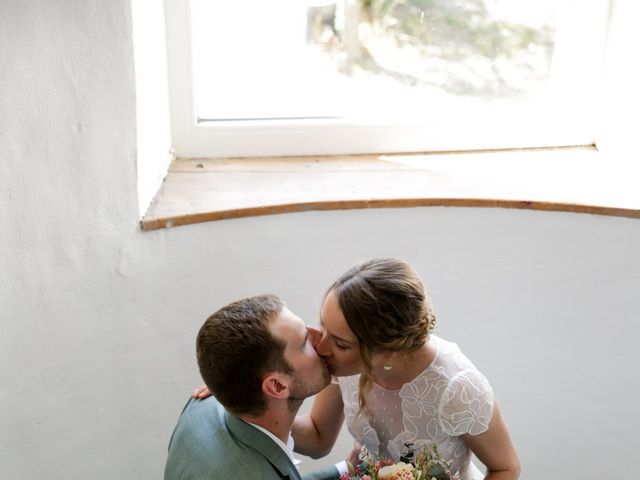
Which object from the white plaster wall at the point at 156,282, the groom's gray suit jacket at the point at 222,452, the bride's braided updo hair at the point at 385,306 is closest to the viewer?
the groom's gray suit jacket at the point at 222,452

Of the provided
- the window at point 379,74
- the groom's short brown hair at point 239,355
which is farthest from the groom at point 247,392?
the window at point 379,74

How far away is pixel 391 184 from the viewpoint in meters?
2.14

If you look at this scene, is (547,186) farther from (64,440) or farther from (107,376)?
(64,440)

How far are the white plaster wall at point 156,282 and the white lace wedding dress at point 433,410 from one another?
42cm

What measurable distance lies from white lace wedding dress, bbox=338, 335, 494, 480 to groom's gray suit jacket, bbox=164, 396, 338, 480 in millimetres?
287

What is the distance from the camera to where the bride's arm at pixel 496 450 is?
63.1 inches

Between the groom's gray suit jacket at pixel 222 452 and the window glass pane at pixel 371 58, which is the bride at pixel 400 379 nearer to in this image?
the groom's gray suit jacket at pixel 222 452

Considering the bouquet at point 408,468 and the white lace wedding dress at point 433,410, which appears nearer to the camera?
the bouquet at point 408,468

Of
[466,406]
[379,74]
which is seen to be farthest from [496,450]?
[379,74]

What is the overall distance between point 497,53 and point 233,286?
1.06m

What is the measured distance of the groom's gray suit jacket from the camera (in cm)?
138

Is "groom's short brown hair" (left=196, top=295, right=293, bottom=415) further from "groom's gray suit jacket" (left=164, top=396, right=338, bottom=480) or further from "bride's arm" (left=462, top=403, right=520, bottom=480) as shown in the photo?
"bride's arm" (left=462, top=403, right=520, bottom=480)

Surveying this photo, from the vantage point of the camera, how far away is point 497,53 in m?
2.41

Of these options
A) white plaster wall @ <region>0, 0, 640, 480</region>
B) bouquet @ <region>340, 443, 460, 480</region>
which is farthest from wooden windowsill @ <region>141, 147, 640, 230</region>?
bouquet @ <region>340, 443, 460, 480</region>
